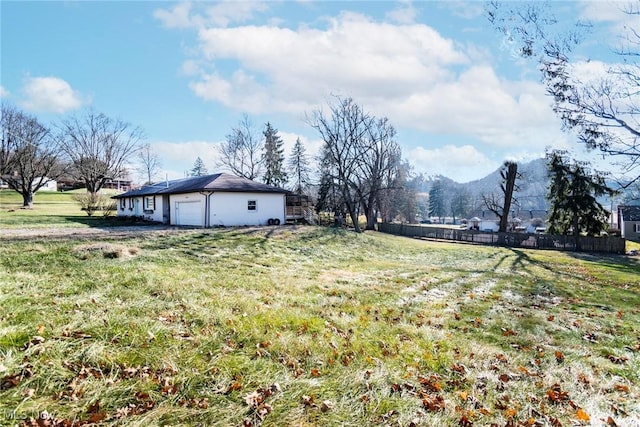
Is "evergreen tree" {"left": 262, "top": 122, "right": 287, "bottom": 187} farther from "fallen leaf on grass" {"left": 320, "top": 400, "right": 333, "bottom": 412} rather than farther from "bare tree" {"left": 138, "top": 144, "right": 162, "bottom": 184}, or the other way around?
"fallen leaf on grass" {"left": 320, "top": 400, "right": 333, "bottom": 412}

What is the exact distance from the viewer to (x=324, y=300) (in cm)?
652

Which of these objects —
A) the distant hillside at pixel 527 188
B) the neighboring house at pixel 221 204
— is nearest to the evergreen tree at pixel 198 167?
the neighboring house at pixel 221 204

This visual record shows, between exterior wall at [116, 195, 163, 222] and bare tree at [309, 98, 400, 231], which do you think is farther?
bare tree at [309, 98, 400, 231]

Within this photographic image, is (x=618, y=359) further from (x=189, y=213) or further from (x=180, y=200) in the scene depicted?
(x=180, y=200)

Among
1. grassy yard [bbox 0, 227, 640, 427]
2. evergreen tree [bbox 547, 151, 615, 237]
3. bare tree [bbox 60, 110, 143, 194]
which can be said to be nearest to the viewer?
grassy yard [bbox 0, 227, 640, 427]

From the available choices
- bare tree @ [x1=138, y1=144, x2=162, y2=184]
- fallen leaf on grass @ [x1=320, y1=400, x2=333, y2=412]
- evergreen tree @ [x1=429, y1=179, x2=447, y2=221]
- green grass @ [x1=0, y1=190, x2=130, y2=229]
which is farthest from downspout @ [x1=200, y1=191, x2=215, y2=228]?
evergreen tree @ [x1=429, y1=179, x2=447, y2=221]

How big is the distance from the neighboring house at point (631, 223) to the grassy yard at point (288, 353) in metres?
48.0

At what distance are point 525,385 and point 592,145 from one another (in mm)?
11382

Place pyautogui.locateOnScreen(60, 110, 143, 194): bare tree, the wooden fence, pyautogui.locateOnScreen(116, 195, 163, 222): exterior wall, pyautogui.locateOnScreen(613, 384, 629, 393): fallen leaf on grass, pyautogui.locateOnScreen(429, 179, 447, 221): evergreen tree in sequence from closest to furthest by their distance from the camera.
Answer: pyautogui.locateOnScreen(613, 384, 629, 393): fallen leaf on grass → the wooden fence → pyautogui.locateOnScreen(116, 195, 163, 222): exterior wall → pyautogui.locateOnScreen(60, 110, 143, 194): bare tree → pyautogui.locateOnScreen(429, 179, 447, 221): evergreen tree

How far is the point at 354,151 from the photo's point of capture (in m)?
33.4

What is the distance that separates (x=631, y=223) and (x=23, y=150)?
69871 mm

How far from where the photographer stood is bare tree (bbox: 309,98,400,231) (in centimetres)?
3222

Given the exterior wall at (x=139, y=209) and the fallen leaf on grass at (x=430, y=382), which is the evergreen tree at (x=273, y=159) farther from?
the fallen leaf on grass at (x=430, y=382)

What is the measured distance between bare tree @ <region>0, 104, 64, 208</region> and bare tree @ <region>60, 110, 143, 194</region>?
4.54 metres
